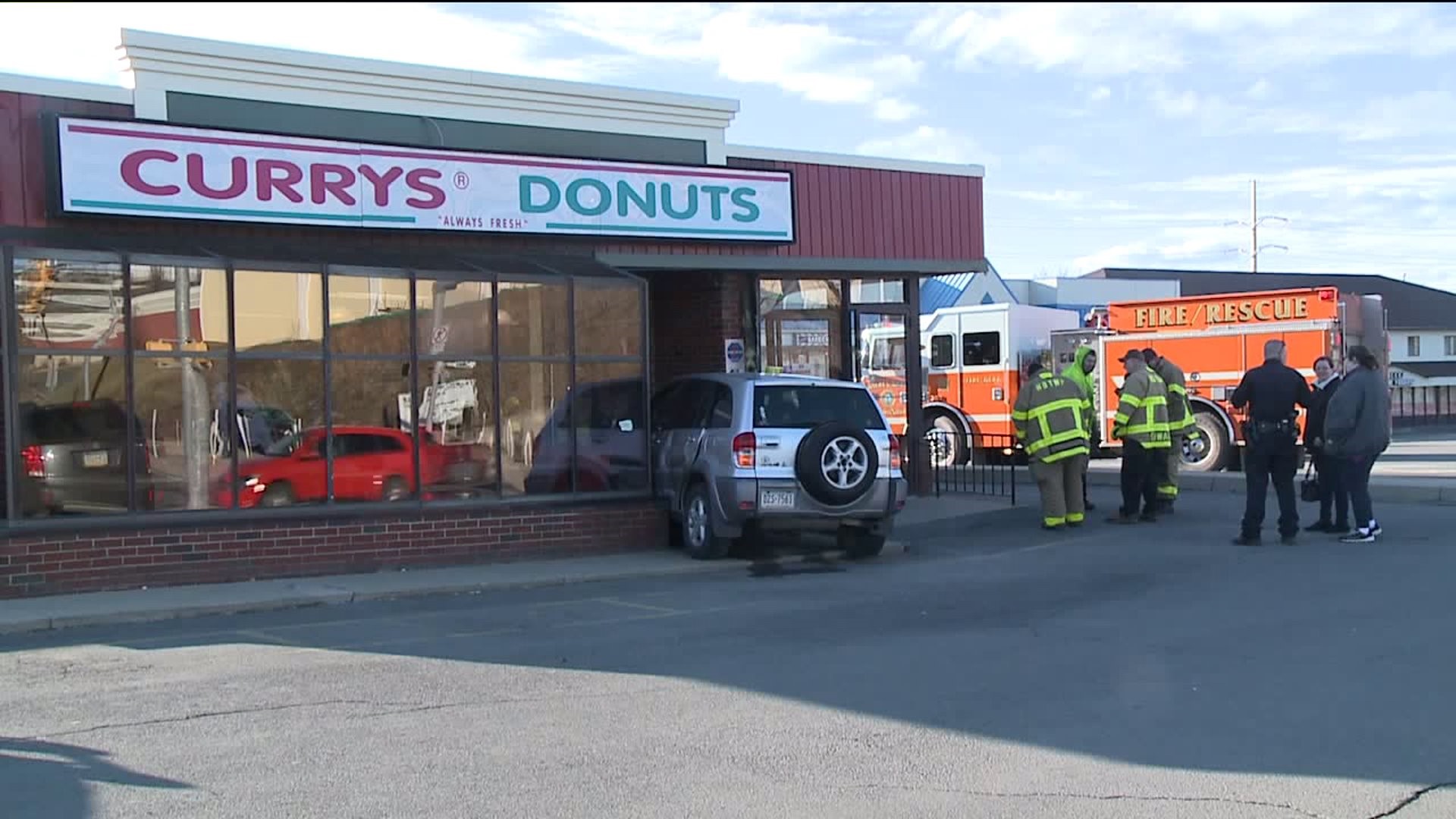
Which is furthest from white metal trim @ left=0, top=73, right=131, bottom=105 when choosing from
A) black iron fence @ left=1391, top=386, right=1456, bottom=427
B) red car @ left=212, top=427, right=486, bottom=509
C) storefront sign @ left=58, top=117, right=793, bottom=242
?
black iron fence @ left=1391, top=386, right=1456, bottom=427

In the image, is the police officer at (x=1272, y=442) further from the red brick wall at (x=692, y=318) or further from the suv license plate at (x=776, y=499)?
the red brick wall at (x=692, y=318)

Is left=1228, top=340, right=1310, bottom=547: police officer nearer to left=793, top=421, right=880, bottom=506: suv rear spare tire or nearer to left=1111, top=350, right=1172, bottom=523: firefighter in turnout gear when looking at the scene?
left=1111, top=350, right=1172, bottom=523: firefighter in turnout gear

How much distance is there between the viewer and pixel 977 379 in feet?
82.2

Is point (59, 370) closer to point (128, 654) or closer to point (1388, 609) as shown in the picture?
point (128, 654)

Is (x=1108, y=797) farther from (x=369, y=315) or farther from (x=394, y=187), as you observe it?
(x=394, y=187)

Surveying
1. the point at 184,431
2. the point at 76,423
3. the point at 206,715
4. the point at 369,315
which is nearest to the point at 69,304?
the point at 76,423

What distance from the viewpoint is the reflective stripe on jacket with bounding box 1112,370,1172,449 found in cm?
1561

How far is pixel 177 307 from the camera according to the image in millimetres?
12094

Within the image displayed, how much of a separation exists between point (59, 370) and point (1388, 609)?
10435mm

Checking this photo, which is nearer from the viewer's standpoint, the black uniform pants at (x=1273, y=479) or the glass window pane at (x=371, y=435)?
the glass window pane at (x=371, y=435)

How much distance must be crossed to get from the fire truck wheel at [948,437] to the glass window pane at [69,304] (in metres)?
14.5

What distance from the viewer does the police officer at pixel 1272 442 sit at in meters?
13.2

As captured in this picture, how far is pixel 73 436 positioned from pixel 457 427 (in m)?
3.41

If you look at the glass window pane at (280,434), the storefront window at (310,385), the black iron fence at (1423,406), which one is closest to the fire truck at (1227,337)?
the storefront window at (310,385)
